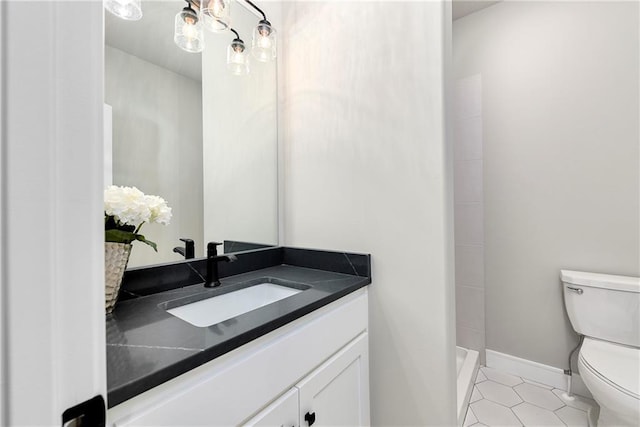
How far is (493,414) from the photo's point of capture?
153cm

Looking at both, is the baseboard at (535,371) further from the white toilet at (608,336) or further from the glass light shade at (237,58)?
the glass light shade at (237,58)

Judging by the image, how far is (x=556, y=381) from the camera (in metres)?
1.74

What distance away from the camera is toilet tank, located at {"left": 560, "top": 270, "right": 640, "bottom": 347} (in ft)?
4.68

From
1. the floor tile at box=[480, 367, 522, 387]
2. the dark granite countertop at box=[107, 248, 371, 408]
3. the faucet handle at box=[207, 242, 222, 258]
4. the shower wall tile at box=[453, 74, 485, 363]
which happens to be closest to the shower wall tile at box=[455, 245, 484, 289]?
the shower wall tile at box=[453, 74, 485, 363]

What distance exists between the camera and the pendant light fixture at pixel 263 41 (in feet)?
4.33

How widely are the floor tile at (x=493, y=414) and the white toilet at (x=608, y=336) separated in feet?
1.19

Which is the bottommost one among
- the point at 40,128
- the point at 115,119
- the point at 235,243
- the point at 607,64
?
the point at 235,243

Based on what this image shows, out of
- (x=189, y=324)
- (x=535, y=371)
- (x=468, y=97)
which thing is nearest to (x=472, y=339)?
(x=535, y=371)

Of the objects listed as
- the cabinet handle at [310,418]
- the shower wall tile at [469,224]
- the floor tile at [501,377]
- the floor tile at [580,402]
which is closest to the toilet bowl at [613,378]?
the floor tile at [580,402]

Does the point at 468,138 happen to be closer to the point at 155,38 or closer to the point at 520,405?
the point at 520,405

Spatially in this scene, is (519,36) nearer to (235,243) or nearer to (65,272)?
(235,243)

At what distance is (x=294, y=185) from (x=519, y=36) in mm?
1770

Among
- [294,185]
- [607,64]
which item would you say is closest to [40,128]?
[294,185]

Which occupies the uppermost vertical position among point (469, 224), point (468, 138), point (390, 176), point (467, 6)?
point (467, 6)
